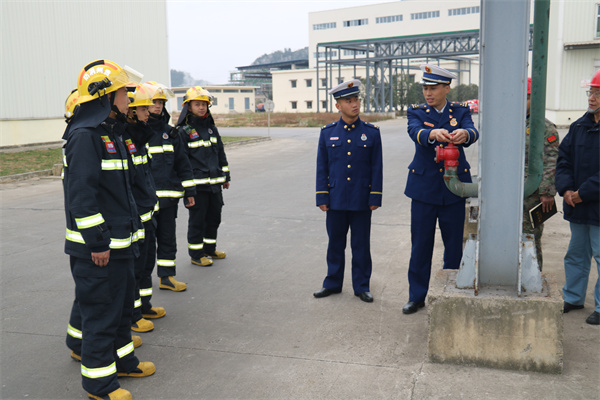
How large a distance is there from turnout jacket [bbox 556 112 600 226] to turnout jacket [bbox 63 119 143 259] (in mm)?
3553

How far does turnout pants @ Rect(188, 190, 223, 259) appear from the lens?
6.62 m

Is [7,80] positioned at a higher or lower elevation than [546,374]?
higher

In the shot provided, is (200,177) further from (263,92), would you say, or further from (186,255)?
(263,92)

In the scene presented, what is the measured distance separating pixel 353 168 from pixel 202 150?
79.0 inches

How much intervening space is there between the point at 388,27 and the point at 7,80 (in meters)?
66.9

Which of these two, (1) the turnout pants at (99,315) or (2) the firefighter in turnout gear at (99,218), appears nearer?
(2) the firefighter in turnout gear at (99,218)

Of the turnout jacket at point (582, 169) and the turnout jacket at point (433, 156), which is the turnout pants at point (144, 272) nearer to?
the turnout jacket at point (433, 156)

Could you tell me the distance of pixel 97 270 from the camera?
3.58 metres

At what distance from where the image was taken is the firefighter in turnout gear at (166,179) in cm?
571

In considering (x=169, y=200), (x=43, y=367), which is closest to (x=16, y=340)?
(x=43, y=367)

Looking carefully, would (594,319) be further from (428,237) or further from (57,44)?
(57,44)

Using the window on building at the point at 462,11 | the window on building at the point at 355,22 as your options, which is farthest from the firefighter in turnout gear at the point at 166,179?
the window on building at the point at 355,22

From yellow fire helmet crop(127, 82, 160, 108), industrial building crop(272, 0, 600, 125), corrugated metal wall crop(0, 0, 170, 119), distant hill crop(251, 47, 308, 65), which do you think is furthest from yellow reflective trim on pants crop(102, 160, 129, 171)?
distant hill crop(251, 47, 308, 65)

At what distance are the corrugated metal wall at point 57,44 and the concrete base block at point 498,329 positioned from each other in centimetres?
2189
